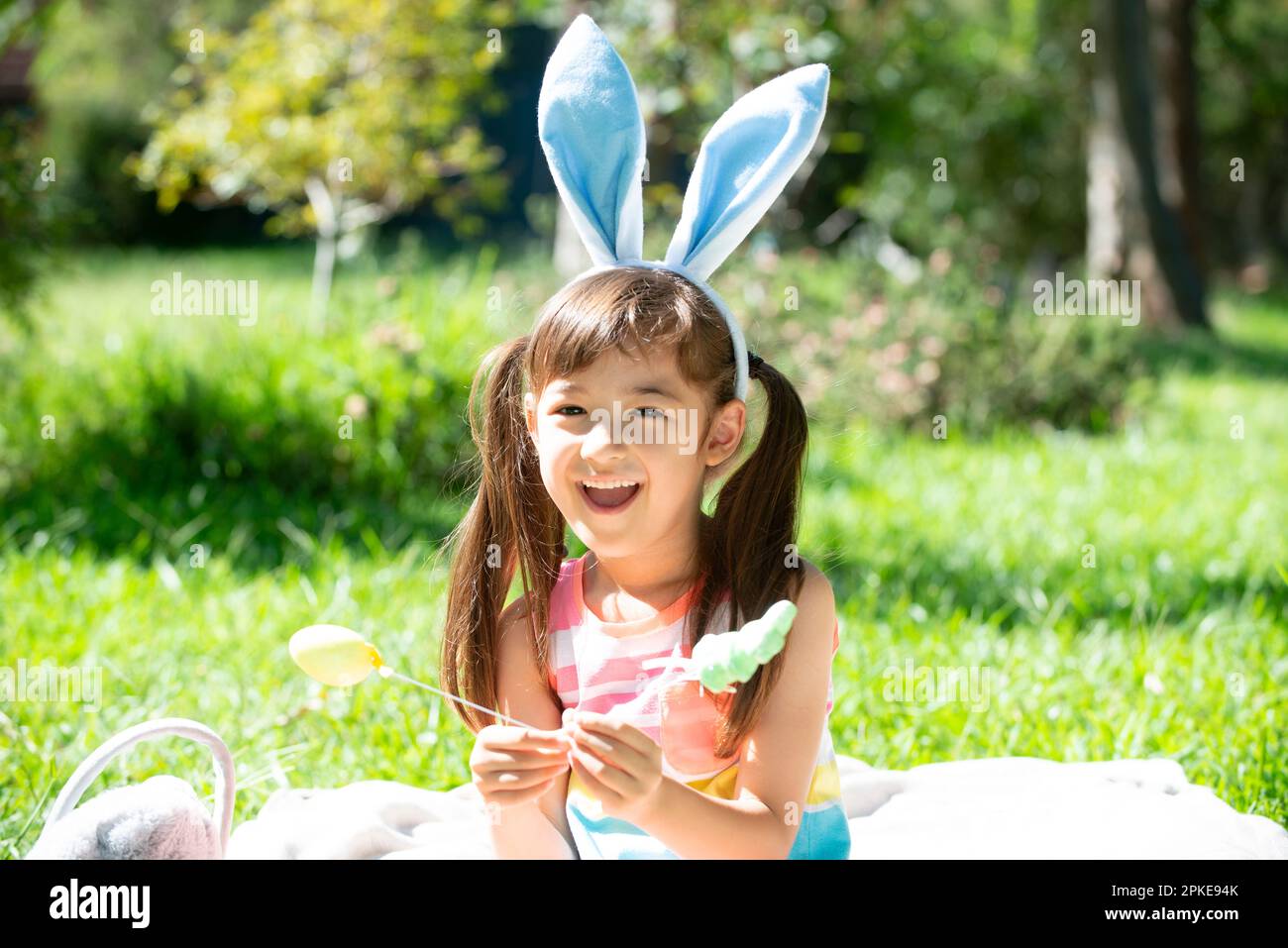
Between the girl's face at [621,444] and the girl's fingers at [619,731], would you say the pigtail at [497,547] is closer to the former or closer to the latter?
the girl's face at [621,444]

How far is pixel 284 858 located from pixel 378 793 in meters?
0.28

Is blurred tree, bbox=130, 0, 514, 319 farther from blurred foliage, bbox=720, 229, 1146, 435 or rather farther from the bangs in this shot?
the bangs

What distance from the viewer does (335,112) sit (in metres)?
6.61

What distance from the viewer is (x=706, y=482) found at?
7.25 ft

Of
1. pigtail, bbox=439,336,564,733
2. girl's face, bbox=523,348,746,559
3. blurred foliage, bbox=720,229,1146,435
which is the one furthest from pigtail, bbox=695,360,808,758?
blurred foliage, bbox=720,229,1146,435

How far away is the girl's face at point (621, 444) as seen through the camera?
1.99 meters

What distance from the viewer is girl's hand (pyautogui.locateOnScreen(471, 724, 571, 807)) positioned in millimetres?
1828

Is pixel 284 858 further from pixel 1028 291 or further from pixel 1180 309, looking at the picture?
pixel 1180 309

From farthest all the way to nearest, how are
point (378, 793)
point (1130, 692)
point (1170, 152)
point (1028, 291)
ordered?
point (1170, 152) → point (1028, 291) → point (1130, 692) → point (378, 793)

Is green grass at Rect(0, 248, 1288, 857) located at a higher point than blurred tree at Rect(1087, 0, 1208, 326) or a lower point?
lower

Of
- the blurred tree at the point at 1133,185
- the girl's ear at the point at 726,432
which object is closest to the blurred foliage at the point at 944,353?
the blurred tree at the point at 1133,185

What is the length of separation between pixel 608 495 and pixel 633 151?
20.6 inches

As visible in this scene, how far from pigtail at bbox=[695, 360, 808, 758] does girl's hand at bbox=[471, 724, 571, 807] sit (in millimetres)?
389
